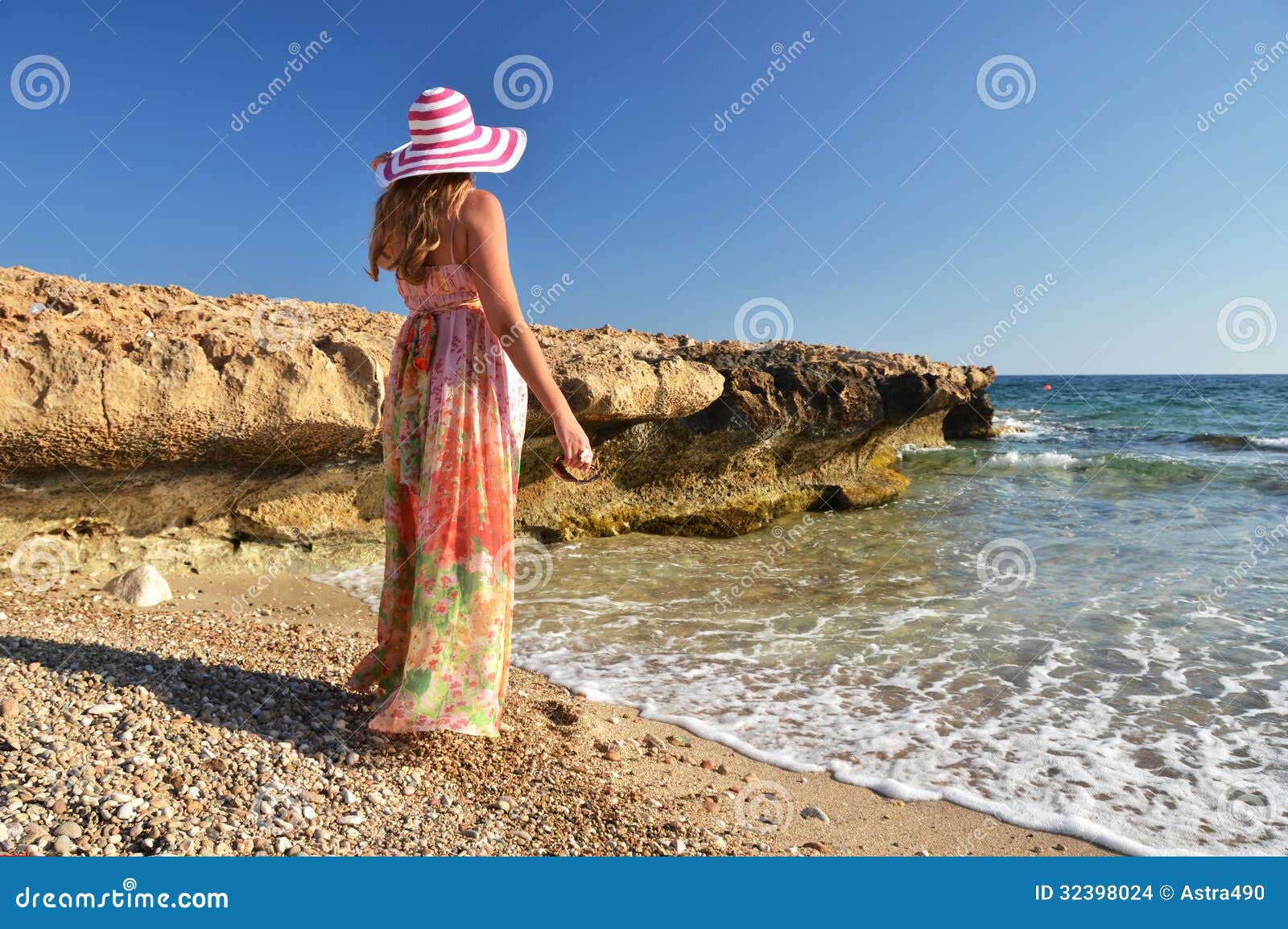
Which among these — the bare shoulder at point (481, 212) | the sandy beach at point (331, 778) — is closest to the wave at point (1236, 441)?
the sandy beach at point (331, 778)

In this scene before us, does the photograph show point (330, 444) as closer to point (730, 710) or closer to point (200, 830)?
point (730, 710)

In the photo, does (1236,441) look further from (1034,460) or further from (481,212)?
(481,212)

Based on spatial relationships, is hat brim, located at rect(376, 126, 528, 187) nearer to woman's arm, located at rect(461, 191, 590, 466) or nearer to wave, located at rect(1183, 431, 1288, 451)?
woman's arm, located at rect(461, 191, 590, 466)

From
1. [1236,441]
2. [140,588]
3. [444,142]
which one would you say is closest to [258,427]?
[140,588]

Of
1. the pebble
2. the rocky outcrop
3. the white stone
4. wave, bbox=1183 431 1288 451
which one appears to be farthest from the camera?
wave, bbox=1183 431 1288 451

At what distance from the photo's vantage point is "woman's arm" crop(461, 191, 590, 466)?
8.00 feet

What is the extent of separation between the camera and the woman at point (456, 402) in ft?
8.08

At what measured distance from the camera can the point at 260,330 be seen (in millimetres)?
4922

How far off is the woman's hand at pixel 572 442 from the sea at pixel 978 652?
62.1 inches

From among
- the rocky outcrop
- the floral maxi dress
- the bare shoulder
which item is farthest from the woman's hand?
the rocky outcrop

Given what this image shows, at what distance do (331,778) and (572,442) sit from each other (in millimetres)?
1272

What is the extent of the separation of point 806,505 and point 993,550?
2384mm

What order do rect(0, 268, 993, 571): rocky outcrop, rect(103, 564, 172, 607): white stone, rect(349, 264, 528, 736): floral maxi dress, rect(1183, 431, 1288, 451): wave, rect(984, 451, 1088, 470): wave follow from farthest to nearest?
1. rect(1183, 431, 1288, 451): wave
2. rect(984, 451, 1088, 470): wave
3. rect(103, 564, 172, 607): white stone
4. rect(0, 268, 993, 571): rocky outcrop
5. rect(349, 264, 528, 736): floral maxi dress

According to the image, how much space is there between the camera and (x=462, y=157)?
2.46 m
